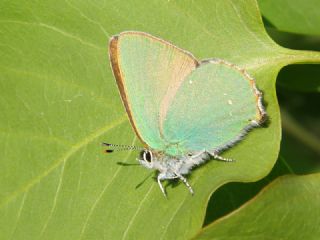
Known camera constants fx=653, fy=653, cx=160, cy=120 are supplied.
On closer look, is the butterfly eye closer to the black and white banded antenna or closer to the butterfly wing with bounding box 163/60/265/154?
Result: the black and white banded antenna

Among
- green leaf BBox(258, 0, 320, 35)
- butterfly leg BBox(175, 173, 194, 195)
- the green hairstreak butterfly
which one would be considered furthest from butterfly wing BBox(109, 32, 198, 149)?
green leaf BBox(258, 0, 320, 35)

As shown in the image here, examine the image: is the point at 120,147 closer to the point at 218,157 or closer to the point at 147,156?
the point at 147,156

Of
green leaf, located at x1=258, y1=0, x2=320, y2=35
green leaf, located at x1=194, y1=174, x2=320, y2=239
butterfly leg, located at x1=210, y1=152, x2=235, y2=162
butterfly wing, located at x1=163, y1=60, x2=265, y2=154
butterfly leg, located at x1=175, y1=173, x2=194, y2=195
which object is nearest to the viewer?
green leaf, located at x1=194, y1=174, x2=320, y2=239

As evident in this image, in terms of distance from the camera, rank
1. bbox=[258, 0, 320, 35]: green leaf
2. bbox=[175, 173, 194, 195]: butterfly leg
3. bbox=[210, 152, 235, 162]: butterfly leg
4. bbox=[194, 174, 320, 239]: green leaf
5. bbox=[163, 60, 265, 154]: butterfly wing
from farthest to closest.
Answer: bbox=[258, 0, 320, 35]: green leaf
bbox=[163, 60, 265, 154]: butterfly wing
bbox=[210, 152, 235, 162]: butterfly leg
bbox=[175, 173, 194, 195]: butterfly leg
bbox=[194, 174, 320, 239]: green leaf

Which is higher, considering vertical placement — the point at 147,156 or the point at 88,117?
the point at 88,117

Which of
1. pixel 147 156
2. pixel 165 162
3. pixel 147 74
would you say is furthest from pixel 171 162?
pixel 147 74

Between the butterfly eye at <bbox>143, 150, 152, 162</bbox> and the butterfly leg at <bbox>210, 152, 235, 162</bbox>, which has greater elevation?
the butterfly eye at <bbox>143, 150, 152, 162</bbox>

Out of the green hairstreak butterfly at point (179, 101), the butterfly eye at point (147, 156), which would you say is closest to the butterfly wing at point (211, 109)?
the green hairstreak butterfly at point (179, 101)
